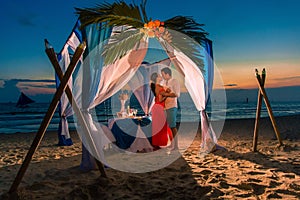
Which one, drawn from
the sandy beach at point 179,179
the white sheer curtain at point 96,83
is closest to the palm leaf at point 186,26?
the white sheer curtain at point 96,83

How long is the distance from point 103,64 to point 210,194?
2.46 meters

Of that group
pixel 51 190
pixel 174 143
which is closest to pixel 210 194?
pixel 51 190

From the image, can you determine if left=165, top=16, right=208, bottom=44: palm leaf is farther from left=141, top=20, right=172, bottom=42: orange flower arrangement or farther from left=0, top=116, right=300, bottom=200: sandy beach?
Answer: left=0, top=116, right=300, bottom=200: sandy beach

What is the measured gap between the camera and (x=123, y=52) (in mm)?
4578

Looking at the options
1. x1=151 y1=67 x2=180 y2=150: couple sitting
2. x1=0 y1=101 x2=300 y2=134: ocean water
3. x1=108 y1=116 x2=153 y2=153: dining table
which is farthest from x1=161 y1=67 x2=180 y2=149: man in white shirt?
x1=0 y1=101 x2=300 y2=134: ocean water

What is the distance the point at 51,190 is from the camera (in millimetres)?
2678

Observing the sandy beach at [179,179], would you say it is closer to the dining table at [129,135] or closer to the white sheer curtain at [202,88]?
the white sheer curtain at [202,88]

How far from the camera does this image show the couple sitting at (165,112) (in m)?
4.75

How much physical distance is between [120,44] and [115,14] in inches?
21.8

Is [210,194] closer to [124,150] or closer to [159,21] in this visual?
[124,150]

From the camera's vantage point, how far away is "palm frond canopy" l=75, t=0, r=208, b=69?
4164mm

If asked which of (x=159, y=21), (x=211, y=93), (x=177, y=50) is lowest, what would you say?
(x=211, y=93)

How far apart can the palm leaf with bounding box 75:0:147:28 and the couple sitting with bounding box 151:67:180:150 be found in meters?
1.12

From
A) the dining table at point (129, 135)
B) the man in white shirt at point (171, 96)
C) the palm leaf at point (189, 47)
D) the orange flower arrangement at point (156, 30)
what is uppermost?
the orange flower arrangement at point (156, 30)
